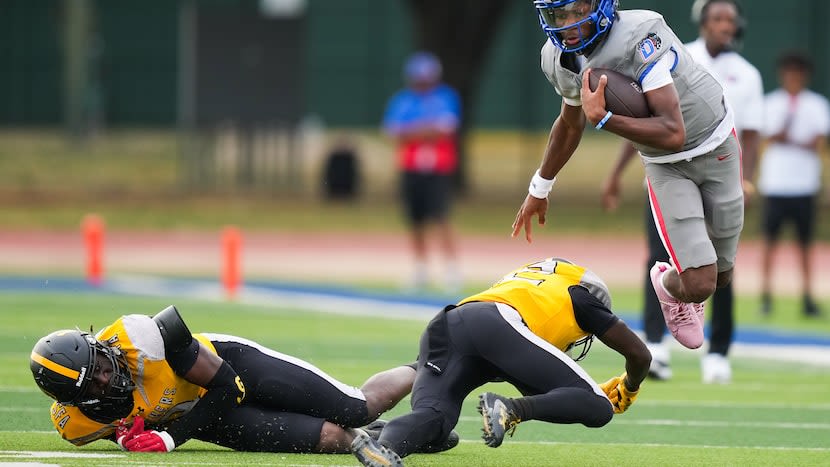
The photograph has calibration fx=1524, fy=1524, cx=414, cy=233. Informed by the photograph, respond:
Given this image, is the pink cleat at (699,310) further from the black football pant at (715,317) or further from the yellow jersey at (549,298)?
the black football pant at (715,317)

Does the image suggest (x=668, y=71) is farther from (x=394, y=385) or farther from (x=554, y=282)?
(x=394, y=385)

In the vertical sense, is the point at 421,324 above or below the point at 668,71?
Result: below

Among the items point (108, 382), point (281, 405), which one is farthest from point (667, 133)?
point (108, 382)

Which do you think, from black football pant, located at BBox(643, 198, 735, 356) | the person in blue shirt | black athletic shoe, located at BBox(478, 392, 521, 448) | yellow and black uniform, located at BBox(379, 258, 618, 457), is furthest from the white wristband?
the person in blue shirt

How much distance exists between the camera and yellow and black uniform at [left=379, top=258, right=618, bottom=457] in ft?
21.1

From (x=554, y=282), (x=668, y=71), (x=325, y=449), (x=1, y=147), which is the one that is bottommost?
(x=1, y=147)

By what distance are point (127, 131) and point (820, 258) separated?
63.2ft

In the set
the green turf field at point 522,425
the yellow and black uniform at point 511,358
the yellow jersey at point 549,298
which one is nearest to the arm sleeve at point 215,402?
the green turf field at point 522,425

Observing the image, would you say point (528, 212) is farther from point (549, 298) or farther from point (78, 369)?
point (78, 369)

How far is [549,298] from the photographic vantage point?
6.76m

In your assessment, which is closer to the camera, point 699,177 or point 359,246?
point 699,177

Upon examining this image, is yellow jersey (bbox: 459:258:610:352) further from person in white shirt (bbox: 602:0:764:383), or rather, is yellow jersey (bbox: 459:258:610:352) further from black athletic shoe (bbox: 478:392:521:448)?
person in white shirt (bbox: 602:0:764:383)

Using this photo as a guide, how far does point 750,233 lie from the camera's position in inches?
926

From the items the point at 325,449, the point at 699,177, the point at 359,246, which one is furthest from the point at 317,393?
the point at 359,246
